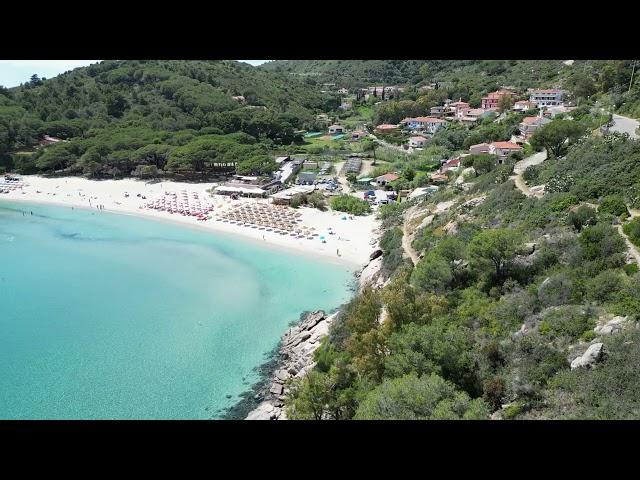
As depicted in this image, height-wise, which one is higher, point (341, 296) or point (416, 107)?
point (416, 107)

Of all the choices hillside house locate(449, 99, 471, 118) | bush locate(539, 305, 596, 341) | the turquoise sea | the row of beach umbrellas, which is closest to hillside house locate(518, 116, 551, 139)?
hillside house locate(449, 99, 471, 118)

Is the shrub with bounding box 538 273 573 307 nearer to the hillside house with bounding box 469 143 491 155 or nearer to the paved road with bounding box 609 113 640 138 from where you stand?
the paved road with bounding box 609 113 640 138

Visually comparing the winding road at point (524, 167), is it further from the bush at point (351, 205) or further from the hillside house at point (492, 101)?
the hillside house at point (492, 101)

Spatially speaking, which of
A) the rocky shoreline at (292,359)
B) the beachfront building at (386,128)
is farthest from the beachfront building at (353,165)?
the rocky shoreline at (292,359)

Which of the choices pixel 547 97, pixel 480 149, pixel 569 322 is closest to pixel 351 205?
pixel 480 149
